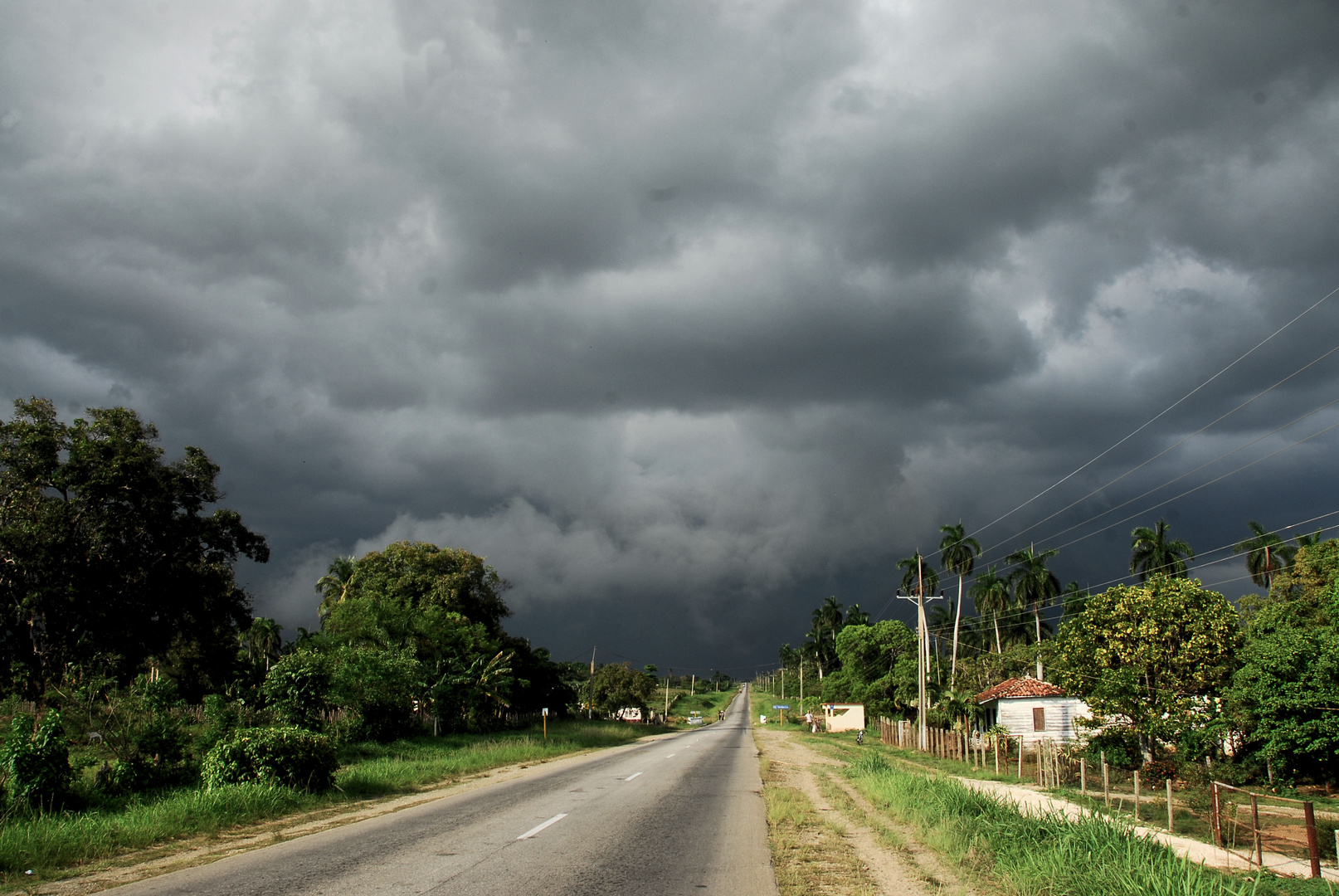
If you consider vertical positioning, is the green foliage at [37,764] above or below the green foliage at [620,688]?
above

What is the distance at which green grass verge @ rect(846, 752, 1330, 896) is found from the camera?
795 cm

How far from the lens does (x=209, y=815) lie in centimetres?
1316

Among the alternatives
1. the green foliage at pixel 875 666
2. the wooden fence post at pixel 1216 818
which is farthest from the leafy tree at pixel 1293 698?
the green foliage at pixel 875 666

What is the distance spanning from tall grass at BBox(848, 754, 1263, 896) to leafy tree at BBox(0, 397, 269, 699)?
27.9 metres

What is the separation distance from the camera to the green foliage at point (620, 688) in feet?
303

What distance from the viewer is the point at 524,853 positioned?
34.0ft

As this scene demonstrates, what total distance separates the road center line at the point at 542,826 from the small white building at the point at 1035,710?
30.9m

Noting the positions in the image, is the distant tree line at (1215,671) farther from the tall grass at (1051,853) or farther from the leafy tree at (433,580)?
the leafy tree at (433,580)

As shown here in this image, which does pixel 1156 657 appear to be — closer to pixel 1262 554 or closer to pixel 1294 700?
pixel 1294 700

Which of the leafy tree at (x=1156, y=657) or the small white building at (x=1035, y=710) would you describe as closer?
the leafy tree at (x=1156, y=657)

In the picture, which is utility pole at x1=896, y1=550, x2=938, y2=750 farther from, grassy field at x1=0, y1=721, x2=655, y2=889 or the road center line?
the road center line

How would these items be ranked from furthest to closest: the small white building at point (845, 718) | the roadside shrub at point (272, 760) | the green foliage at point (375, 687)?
the small white building at point (845, 718) < the green foliage at point (375, 687) < the roadside shrub at point (272, 760)

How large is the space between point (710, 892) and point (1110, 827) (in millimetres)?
5796

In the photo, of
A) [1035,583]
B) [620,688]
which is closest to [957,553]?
[1035,583]
